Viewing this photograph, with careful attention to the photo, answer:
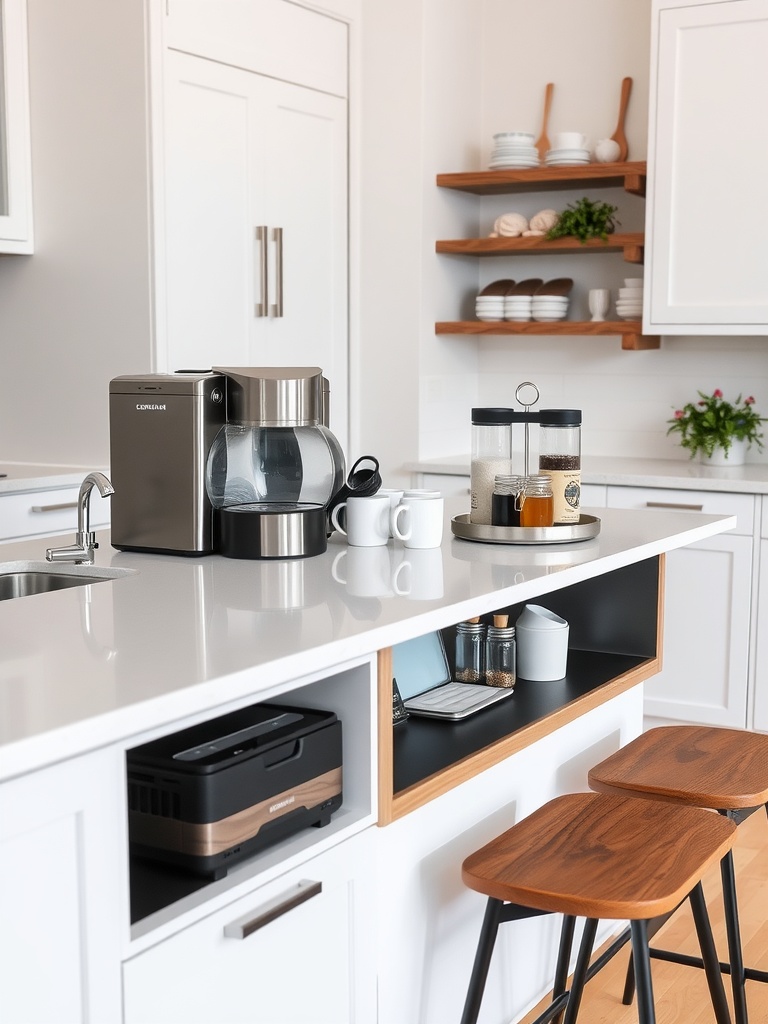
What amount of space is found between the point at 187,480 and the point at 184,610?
0.48 metres

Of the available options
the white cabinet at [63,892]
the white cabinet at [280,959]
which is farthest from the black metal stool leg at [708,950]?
the white cabinet at [63,892]

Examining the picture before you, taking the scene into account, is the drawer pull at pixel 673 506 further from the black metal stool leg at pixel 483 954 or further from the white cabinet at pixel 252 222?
the black metal stool leg at pixel 483 954

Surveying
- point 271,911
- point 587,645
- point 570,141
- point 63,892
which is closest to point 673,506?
point 570,141

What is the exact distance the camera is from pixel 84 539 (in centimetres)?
203

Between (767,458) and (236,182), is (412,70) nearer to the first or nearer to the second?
(236,182)

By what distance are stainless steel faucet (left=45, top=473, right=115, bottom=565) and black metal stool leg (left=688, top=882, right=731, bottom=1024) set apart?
3.64 ft

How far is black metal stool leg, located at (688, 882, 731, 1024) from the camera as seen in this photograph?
181 cm

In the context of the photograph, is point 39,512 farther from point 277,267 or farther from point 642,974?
point 642,974

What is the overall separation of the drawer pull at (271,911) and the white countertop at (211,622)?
0.27 meters

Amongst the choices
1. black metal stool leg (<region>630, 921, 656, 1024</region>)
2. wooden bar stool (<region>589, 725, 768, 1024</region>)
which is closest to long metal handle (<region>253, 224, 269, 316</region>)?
wooden bar stool (<region>589, 725, 768, 1024</region>)

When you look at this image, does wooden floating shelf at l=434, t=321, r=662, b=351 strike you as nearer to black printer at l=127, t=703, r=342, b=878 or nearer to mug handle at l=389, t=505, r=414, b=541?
mug handle at l=389, t=505, r=414, b=541

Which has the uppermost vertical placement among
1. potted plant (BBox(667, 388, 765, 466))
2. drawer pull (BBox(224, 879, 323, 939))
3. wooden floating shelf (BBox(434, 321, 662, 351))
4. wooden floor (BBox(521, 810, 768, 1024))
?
wooden floating shelf (BBox(434, 321, 662, 351))

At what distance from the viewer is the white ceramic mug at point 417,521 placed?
2.10m

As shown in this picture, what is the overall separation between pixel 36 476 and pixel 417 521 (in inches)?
64.2
